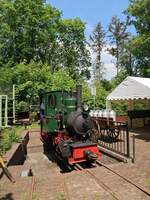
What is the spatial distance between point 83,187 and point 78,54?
40.1 metres

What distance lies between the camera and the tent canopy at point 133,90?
644 inches

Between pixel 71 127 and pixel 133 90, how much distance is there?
7.59 metres

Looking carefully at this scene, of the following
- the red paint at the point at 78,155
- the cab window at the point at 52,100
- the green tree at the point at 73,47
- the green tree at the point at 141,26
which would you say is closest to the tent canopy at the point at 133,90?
the cab window at the point at 52,100

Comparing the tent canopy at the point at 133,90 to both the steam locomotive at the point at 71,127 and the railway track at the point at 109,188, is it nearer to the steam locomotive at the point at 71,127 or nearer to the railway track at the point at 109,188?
the steam locomotive at the point at 71,127

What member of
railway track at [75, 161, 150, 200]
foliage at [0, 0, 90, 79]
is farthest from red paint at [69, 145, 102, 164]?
foliage at [0, 0, 90, 79]

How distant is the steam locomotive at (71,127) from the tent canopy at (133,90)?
577 cm

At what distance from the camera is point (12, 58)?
34781mm

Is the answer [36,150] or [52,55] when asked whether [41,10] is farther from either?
[36,150]

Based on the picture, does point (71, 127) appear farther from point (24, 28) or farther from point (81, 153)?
point (24, 28)

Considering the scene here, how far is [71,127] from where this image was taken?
10.7 metres

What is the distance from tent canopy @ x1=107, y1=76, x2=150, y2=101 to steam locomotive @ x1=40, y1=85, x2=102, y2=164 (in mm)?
5768

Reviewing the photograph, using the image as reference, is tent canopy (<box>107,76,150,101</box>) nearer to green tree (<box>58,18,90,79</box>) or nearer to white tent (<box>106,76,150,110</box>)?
white tent (<box>106,76,150,110</box>)

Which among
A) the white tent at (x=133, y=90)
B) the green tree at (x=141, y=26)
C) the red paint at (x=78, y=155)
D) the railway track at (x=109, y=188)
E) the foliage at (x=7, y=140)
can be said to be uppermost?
the green tree at (x=141, y=26)

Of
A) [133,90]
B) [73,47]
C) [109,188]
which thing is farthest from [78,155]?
[73,47]
